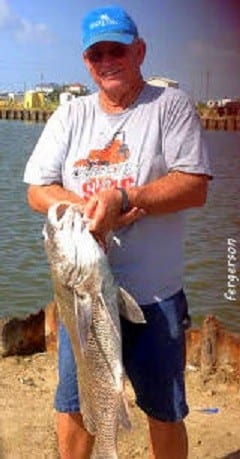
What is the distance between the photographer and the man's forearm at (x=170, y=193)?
9.41 feet

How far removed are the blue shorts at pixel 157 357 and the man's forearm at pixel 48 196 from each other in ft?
1.74

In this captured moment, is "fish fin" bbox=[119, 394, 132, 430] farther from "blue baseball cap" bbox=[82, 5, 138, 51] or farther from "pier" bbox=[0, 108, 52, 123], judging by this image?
"pier" bbox=[0, 108, 52, 123]

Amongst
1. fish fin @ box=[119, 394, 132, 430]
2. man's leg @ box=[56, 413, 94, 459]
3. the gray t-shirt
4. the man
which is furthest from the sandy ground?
the gray t-shirt

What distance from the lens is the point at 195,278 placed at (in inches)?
452

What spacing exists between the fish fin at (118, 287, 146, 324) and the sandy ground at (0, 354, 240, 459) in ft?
5.97

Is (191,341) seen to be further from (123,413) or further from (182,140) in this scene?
(182,140)

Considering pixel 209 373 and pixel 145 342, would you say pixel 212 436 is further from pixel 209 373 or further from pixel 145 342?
pixel 145 342

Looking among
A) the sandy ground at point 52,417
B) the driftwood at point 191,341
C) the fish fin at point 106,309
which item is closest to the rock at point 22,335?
the driftwood at point 191,341

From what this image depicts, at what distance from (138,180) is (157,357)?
2.46 ft

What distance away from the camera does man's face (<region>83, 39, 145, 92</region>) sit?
2.94 metres

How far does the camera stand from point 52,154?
3139 millimetres

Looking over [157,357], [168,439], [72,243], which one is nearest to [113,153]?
[72,243]

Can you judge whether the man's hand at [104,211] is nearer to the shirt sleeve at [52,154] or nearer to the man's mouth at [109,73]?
the shirt sleeve at [52,154]

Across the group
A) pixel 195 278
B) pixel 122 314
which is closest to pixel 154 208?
pixel 122 314
